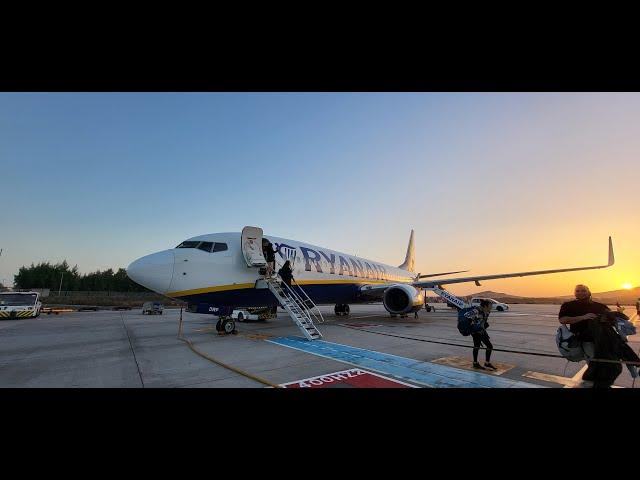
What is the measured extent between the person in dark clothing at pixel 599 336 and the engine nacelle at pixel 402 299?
9791mm

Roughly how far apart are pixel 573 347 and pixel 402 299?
33.8ft

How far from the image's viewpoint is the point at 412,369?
5.82 meters

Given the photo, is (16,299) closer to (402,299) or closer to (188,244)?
(188,244)

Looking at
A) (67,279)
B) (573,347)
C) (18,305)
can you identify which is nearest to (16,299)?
(18,305)

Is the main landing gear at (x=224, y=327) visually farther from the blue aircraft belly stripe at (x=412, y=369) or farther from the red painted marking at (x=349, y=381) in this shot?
the red painted marking at (x=349, y=381)

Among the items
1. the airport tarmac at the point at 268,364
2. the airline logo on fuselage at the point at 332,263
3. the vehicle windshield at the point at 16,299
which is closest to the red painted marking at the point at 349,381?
the airport tarmac at the point at 268,364

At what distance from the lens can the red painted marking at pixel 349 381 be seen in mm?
4758

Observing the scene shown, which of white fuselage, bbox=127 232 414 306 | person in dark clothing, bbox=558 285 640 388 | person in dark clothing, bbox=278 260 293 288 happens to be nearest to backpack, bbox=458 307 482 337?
person in dark clothing, bbox=558 285 640 388

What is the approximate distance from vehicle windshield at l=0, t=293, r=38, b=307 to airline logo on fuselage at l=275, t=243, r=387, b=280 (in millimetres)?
17797
